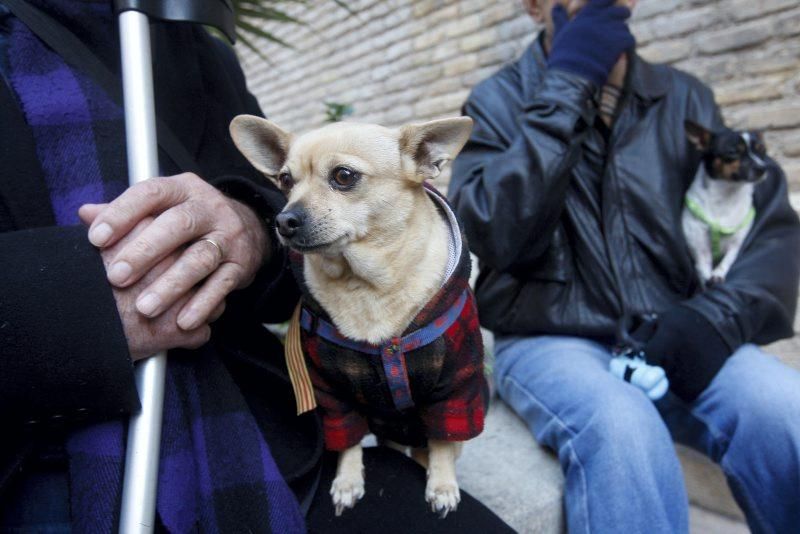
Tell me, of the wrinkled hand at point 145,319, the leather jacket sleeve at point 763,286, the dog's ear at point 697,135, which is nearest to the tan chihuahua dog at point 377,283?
the wrinkled hand at point 145,319

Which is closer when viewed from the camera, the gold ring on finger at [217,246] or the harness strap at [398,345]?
the gold ring on finger at [217,246]

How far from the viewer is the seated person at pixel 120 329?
2.09 feet

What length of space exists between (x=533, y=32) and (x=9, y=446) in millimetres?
2841

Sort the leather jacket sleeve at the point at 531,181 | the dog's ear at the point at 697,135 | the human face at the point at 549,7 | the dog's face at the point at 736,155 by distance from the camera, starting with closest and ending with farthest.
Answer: the leather jacket sleeve at the point at 531,181 → the human face at the point at 549,7 → the dog's ear at the point at 697,135 → the dog's face at the point at 736,155

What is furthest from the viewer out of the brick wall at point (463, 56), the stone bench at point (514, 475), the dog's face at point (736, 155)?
the brick wall at point (463, 56)

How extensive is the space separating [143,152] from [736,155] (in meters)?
1.89

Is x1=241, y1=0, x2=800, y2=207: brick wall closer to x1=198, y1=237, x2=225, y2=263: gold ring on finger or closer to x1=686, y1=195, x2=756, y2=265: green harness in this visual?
x1=686, y1=195, x2=756, y2=265: green harness

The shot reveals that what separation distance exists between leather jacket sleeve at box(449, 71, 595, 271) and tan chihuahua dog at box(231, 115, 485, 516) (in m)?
0.32

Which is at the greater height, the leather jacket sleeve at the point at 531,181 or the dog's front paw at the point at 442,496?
the leather jacket sleeve at the point at 531,181

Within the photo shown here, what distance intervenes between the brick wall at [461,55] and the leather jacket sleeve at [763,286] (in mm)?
670

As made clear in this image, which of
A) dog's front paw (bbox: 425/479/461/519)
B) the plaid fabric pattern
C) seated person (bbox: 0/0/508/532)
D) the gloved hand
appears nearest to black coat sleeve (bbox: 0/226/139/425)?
seated person (bbox: 0/0/508/532)

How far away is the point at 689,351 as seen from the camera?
52.9 inches

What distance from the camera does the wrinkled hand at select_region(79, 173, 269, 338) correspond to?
67 cm

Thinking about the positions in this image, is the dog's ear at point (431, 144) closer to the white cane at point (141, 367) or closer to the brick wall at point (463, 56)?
the white cane at point (141, 367)
